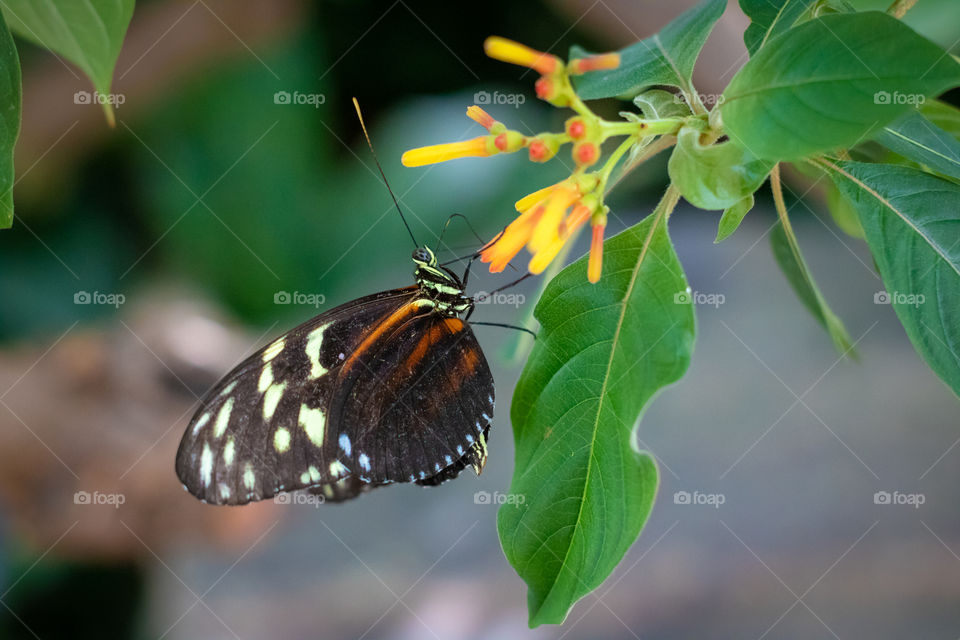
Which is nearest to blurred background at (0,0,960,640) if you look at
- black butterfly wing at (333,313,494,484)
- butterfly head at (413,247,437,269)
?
butterfly head at (413,247,437,269)

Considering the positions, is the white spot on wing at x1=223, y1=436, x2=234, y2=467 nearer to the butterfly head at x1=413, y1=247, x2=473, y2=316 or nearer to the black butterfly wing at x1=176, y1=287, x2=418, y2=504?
the black butterfly wing at x1=176, y1=287, x2=418, y2=504

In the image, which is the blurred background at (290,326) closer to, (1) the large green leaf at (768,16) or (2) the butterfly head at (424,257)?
(2) the butterfly head at (424,257)

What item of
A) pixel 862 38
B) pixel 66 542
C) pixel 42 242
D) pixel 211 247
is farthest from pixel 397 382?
A: pixel 42 242

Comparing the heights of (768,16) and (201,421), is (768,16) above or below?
above

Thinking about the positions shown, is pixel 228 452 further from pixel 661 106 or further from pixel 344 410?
pixel 661 106

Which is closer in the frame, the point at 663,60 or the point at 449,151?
the point at 449,151

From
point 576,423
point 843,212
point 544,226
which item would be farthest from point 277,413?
point 843,212
